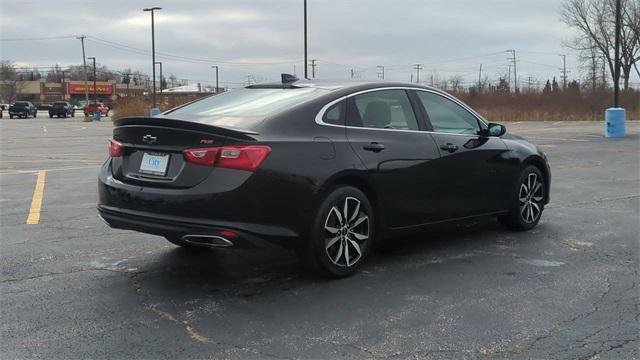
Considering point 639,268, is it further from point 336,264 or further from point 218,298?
point 218,298

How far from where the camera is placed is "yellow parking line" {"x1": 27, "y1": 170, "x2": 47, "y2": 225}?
24.3 feet

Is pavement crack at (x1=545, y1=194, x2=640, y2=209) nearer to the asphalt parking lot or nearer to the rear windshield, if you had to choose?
the asphalt parking lot

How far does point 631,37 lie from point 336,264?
7124 cm

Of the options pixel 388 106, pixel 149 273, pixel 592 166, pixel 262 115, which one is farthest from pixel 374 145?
pixel 592 166

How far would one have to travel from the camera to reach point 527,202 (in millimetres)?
6711

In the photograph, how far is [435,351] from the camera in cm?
357

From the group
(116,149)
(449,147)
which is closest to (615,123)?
(449,147)

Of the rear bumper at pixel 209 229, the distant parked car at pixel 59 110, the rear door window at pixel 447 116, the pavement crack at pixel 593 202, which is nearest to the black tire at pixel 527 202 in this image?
the rear door window at pixel 447 116

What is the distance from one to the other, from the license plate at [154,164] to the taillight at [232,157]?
11.0 inches

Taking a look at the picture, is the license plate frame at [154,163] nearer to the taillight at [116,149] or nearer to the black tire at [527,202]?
the taillight at [116,149]

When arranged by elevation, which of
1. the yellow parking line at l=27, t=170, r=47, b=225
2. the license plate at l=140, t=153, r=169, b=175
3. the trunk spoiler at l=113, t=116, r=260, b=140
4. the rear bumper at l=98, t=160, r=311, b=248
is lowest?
the yellow parking line at l=27, t=170, r=47, b=225

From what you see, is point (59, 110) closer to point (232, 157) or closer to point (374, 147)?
point (374, 147)

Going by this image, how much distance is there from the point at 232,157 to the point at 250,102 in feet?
3.30

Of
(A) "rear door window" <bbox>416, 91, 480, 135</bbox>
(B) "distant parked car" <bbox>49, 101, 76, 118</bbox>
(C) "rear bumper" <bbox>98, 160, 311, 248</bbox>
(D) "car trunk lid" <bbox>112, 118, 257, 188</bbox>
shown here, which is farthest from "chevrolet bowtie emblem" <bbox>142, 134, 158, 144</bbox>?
(B) "distant parked car" <bbox>49, 101, 76, 118</bbox>
